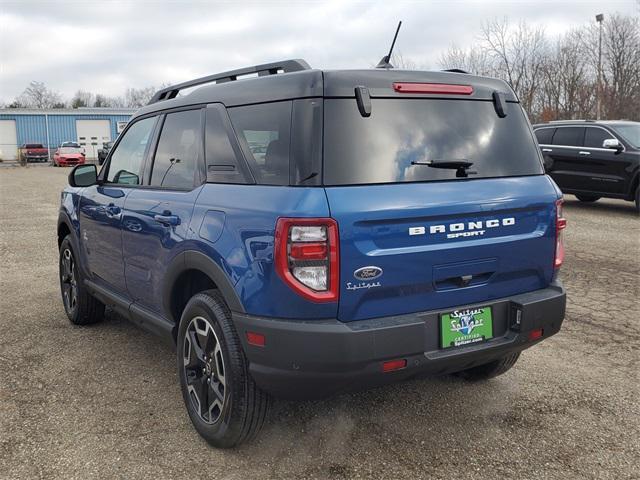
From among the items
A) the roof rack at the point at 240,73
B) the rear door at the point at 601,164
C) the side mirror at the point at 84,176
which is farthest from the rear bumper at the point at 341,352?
the rear door at the point at 601,164

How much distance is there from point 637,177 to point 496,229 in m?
9.41

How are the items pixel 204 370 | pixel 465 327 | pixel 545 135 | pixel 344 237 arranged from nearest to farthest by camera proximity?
pixel 344 237
pixel 465 327
pixel 204 370
pixel 545 135

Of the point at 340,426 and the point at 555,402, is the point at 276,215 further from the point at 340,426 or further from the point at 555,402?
the point at 555,402

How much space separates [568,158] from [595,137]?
2.07ft

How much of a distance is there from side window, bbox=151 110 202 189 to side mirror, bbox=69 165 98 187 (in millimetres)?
1070

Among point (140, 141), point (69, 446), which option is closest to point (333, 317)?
point (69, 446)

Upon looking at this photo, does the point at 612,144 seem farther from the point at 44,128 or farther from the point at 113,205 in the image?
the point at 44,128

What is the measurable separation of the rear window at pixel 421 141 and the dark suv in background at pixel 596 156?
8.26m

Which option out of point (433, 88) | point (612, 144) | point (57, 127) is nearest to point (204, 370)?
point (433, 88)

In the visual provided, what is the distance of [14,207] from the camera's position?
1486 cm

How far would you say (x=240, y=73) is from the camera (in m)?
3.51

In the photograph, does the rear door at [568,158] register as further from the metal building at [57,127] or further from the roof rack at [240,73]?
the metal building at [57,127]

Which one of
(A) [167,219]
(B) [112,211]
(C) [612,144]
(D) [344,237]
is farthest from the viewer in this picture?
(C) [612,144]

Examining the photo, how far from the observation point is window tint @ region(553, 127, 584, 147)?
11.6 metres
